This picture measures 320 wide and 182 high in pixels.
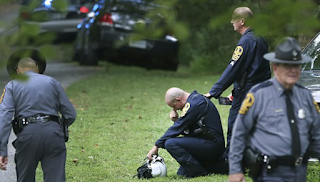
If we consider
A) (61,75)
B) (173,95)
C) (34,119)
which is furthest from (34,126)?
(61,75)

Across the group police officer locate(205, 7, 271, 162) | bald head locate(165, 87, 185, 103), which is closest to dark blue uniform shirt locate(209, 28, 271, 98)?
police officer locate(205, 7, 271, 162)

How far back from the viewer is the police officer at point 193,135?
760 centimetres

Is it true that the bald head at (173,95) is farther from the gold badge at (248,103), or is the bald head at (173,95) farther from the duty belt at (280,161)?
the duty belt at (280,161)

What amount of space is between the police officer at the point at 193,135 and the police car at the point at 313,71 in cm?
112

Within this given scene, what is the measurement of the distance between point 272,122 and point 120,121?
7447mm

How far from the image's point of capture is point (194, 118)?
7.57 metres

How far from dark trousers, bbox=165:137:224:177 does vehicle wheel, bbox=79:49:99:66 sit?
35.3 feet

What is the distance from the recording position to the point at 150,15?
3.44 m

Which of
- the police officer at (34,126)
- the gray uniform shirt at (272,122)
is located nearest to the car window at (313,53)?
the police officer at (34,126)

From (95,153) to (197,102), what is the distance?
96.0 inches

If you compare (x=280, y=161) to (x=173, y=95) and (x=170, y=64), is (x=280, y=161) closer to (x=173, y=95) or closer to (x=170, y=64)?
(x=173, y=95)

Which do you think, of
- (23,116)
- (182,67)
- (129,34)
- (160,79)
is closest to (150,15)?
(129,34)

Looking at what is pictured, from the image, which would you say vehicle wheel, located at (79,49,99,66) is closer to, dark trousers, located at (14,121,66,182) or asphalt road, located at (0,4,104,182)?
asphalt road, located at (0,4,104,182)

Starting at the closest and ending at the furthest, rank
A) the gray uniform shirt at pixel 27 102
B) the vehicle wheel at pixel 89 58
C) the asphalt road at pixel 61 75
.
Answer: the gray uniform shirt at pixel 27 102 → the asphalt road at pixel 61 75 → the vehicle wheel at pixel 89 58
